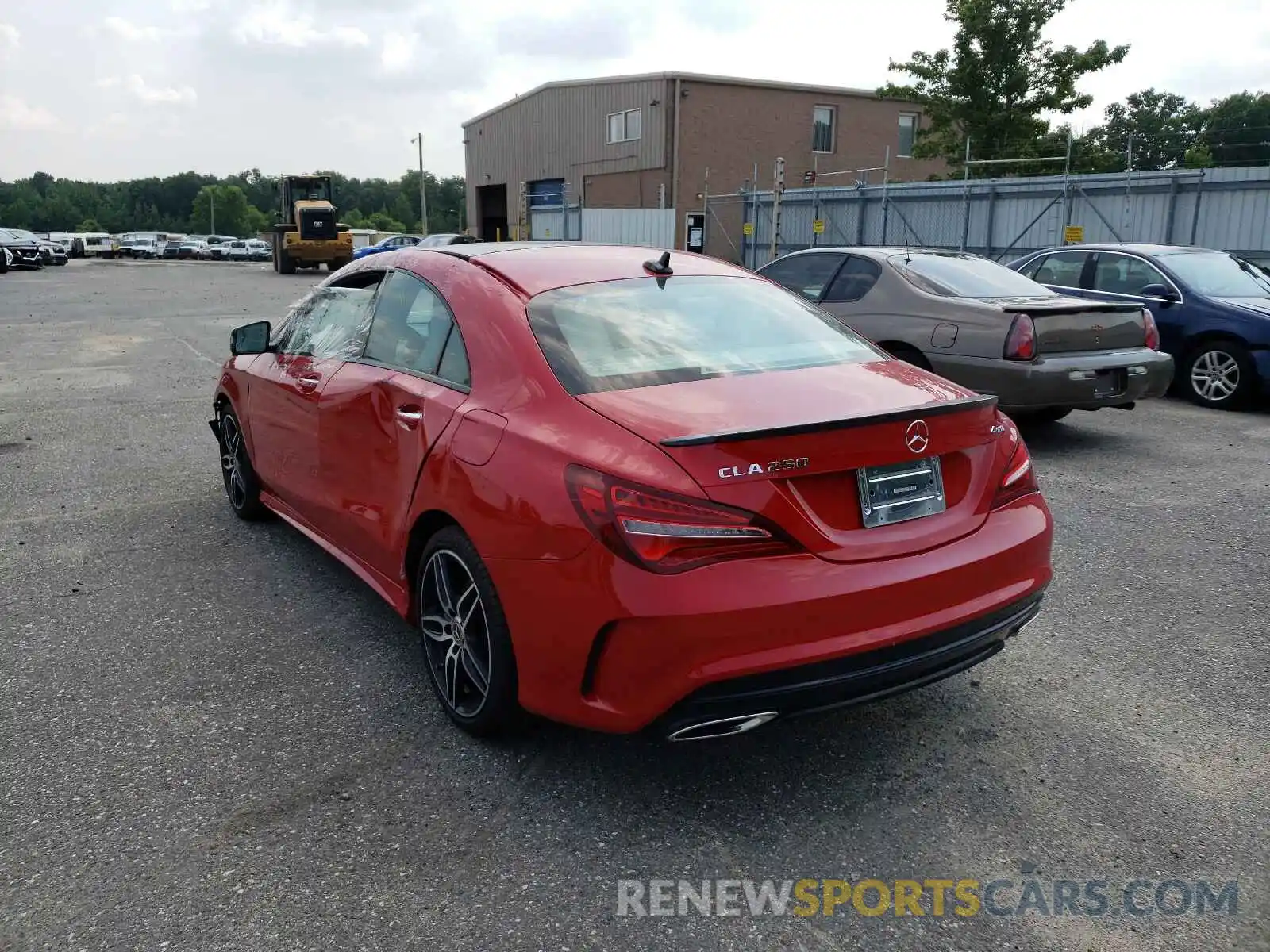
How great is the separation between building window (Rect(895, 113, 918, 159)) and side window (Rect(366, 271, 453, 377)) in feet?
131

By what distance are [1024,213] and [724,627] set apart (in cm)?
1906

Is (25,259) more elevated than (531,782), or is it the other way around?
(25,259)

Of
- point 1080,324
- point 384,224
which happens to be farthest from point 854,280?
point 384,224

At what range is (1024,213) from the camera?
63.8 feet

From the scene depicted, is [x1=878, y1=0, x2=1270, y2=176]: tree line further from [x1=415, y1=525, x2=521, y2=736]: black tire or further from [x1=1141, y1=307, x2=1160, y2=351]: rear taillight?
[x1=415, y1=525, x2=521, y2=736]: black tire

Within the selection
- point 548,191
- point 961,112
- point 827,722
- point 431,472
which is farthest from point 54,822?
point 548,191

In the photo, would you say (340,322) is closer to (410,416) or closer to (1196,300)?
(410,416)

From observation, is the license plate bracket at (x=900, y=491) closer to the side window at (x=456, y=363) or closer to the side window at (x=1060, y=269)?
the side window at (x=456, y=363)

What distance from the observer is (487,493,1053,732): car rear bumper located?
2570 mm

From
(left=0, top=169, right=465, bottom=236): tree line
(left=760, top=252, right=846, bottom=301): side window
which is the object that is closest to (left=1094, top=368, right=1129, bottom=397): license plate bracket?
(left=760, top=252, right=846, bottom=301): side window

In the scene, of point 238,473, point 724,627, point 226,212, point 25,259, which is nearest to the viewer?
point 724,627

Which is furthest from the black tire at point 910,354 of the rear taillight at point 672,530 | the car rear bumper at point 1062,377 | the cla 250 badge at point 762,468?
the rear taillight at point 672,530

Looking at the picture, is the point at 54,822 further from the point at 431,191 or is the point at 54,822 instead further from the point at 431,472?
the point at 431,191

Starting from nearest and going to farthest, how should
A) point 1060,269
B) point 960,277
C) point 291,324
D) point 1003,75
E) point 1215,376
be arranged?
point 291,324 < point 960,277 < point 1215,376 < point 1060,269 < point 1003,75
